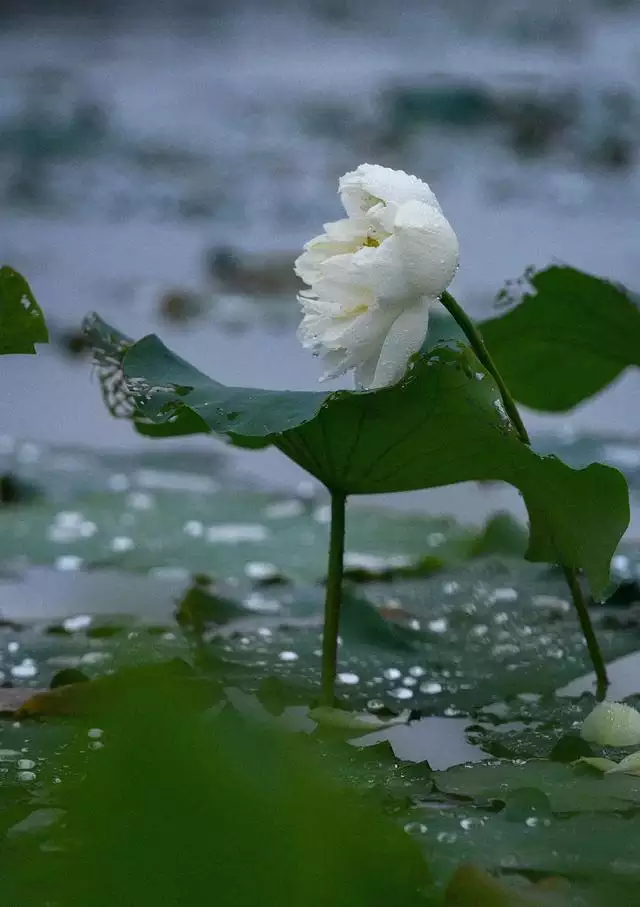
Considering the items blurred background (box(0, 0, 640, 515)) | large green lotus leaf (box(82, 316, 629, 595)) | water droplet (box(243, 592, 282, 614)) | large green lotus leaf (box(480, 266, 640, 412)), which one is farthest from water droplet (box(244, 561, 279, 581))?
blurred background (box(0, 0, 640, 515))

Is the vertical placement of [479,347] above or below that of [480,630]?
above

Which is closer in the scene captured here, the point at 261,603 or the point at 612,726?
the point at 612,726

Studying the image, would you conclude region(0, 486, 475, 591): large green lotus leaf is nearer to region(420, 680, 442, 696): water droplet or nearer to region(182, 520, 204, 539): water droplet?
region(182, 520, 204, 539): water droplet

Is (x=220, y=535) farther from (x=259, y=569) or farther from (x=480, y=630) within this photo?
(x=480, y=630)

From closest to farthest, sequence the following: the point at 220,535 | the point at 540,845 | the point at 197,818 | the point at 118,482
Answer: the point at 197,818
the point at 540,845
the point at 220,535
the point at 118,482

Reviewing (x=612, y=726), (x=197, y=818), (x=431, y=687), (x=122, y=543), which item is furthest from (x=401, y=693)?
(x=122, y=543)

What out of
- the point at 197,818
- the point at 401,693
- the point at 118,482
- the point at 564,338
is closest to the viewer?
the point at 197,818

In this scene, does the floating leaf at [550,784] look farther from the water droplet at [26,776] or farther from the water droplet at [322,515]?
the water droplet at [322,515]
